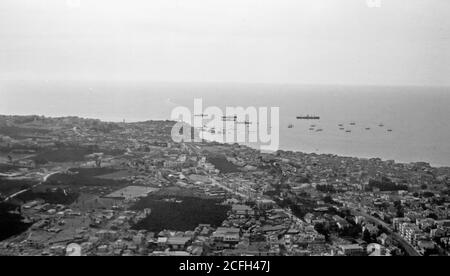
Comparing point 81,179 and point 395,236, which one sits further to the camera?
point 81,179

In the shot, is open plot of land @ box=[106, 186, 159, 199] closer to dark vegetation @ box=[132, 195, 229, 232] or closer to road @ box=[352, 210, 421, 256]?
dark vegetation @ box=[132, 195, 229, 232]

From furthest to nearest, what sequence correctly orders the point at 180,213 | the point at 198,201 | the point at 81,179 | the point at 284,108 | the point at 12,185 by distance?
1. the point at 284,108
2. the point at 81,179
3. the point at 12,185
4. the point at 198,201
5. the point at 180,213

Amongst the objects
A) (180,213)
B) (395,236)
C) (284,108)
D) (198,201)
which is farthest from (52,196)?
(284,108)

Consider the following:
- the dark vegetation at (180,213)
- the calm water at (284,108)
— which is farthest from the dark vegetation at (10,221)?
the calm water at (284,108)

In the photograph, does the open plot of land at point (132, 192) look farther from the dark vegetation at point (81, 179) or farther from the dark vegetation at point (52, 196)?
the dark vegetation at point (52, 196)

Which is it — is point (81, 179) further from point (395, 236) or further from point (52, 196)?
point (395, 236)
